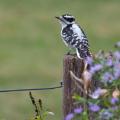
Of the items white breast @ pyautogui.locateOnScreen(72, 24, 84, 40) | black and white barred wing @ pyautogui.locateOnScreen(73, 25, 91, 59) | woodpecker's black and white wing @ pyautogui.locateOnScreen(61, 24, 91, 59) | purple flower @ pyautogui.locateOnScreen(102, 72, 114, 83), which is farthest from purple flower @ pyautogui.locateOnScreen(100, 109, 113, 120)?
white breast @ pyautogui.locateOnScreen(72, 24, 84, 40)

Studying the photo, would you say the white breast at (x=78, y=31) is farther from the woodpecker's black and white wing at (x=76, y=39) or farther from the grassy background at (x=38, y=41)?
the grassy background at (x=38, y=41)

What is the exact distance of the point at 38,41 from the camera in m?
26.3

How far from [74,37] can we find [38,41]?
17261 millimetres

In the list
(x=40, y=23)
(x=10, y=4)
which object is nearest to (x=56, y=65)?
(x=40, y=23)

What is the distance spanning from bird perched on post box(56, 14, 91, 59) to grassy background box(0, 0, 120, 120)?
5.41 meters

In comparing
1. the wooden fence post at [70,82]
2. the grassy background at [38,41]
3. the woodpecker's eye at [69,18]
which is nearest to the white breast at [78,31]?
the woodpecker's eye at [69,18]

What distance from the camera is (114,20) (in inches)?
1156

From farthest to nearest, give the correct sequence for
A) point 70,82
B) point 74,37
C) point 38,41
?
point 38,41
point 74,37
point 70,82

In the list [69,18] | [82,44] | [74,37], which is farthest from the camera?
[69,18]

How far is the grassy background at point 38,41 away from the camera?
59.4ft

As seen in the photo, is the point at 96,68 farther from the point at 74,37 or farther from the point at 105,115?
the point at 74,37

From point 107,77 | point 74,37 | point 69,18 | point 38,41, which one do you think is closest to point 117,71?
point 107,77

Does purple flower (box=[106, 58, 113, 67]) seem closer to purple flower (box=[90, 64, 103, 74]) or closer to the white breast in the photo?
purple flower (box=[90, 64, 103, 74])

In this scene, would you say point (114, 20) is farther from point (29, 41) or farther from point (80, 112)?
point (80, 112)
